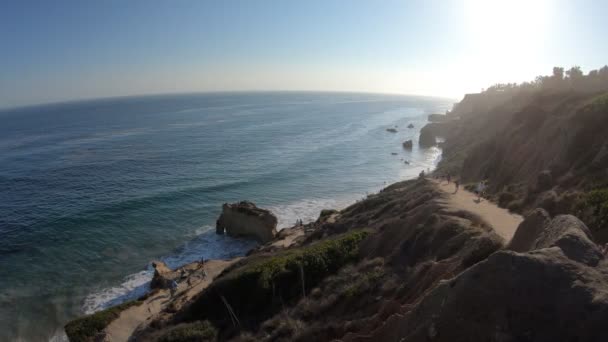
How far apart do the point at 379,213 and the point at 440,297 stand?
852 inches

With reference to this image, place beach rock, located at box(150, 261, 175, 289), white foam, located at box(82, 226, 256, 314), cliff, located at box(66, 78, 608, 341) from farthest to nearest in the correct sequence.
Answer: beach rock, located at box(150, 261, 175, 289)
white foam, located at box(82, 226, 256, 314)
cliff, located at box(66, 78, 608, 341)

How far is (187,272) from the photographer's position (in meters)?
30.8

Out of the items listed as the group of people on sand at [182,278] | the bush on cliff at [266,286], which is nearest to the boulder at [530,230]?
the bush on cliff at [266,286]

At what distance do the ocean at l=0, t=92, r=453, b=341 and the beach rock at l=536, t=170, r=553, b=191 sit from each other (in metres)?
26.8

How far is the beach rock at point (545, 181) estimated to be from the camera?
74.4ft

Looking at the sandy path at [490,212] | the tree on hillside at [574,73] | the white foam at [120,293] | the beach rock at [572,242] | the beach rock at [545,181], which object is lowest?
the white foam at [120,293]

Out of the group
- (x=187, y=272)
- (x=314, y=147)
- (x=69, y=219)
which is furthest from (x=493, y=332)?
(x=314, y=147)

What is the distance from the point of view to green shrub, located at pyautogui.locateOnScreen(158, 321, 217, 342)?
17.9 m

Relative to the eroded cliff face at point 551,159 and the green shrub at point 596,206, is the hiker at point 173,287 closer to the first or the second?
the eroded cliff face at point 551,159

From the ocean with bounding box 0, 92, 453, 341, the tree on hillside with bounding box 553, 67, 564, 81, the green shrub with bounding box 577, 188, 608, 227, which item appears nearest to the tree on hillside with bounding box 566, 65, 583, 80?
the tree on hillside with bounding box 553, 67, 564, 81

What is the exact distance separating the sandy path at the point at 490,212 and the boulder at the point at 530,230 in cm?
289

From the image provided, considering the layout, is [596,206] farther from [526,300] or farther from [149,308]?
[149,308]

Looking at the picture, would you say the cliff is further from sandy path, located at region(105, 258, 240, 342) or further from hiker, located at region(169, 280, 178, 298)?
hiker, located at region(169, 280, 178, 298)

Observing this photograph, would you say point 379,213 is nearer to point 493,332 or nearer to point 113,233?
point 493,332
